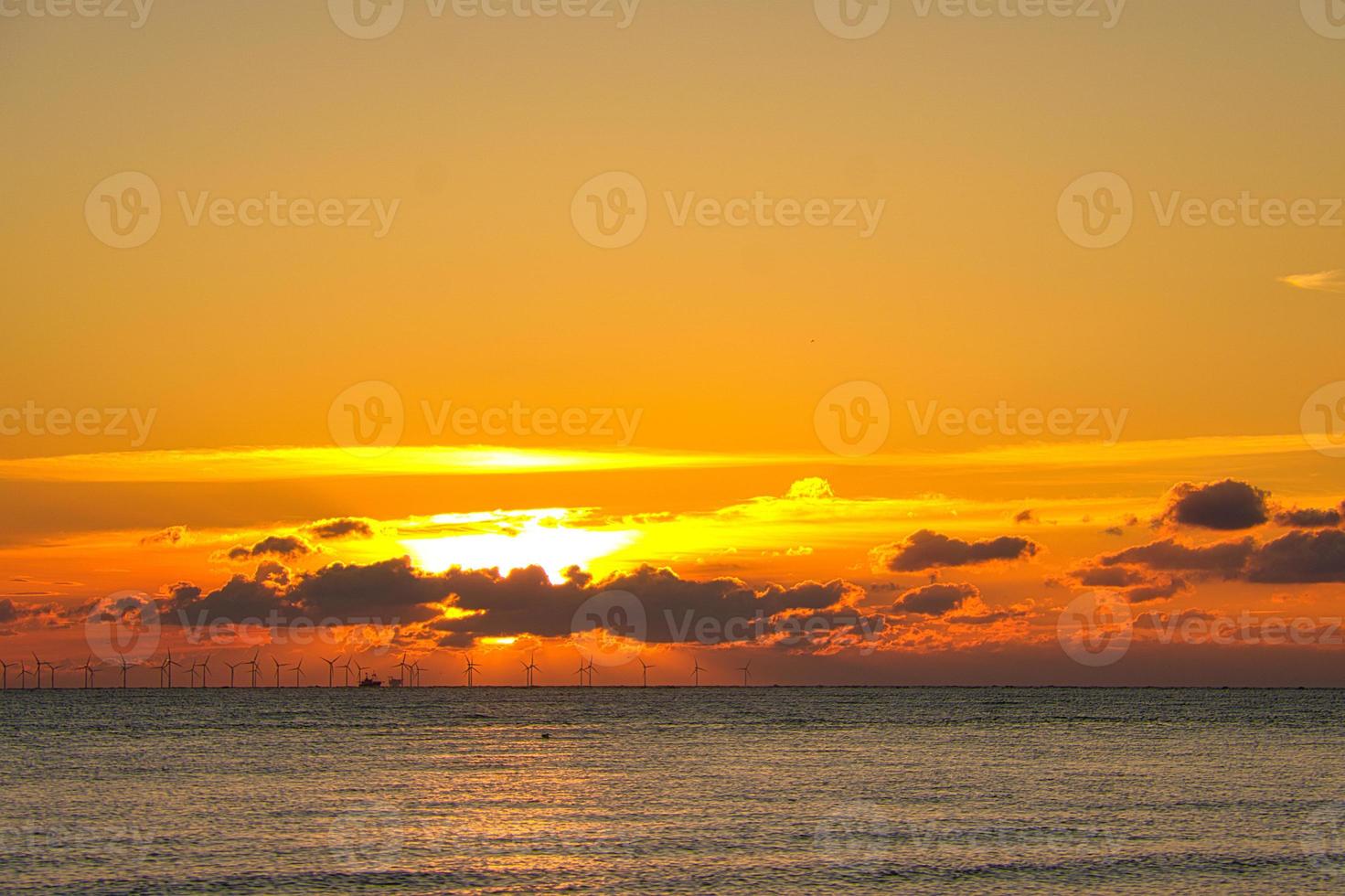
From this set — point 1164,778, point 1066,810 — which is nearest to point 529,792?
point 1066,810

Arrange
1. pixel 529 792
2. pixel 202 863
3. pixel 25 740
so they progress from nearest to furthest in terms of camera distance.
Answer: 1. pixel 202 863
2. pixel 529 792
3. pixel 25 740

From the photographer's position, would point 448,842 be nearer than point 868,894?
No

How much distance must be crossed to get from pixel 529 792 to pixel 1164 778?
5672 cm

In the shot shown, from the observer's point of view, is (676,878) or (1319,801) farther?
(1319,801)

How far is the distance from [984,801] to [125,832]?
60.3 metres

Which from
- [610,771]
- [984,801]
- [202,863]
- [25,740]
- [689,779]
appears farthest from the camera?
[25,740]

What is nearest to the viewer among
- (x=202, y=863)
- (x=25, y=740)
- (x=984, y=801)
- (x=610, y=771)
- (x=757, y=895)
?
(x=757, y=895)

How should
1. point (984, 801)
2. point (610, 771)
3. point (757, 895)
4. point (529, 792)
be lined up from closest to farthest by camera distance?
point (757, 895), point (984, 801), point (529, 792), point (610, 771)

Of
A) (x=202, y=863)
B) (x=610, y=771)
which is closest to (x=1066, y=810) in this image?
(x=610, y=771)

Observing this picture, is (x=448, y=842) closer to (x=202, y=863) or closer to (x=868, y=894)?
(x=202, y=863)

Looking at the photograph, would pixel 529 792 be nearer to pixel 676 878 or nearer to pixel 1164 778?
pixel 676 878

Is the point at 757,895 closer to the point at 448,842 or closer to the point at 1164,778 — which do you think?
the point at 448,842

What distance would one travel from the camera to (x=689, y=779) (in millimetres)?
124250

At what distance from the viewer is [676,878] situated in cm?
7231
